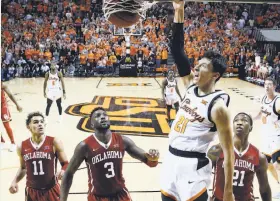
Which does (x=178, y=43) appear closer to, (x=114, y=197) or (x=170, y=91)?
(x=114, y=197)

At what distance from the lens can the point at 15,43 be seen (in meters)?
18.5

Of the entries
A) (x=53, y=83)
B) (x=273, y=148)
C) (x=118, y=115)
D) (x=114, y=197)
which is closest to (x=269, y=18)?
(x=118, y=115)

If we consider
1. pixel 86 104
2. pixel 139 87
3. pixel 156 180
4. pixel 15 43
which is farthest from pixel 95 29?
pixel 156 180

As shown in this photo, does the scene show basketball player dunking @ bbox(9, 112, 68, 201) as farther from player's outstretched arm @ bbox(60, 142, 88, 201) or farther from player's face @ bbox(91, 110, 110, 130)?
player's face @ bbox(91, 110, 110, 130)

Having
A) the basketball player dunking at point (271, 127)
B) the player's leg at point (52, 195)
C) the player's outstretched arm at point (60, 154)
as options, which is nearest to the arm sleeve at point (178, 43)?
the player's outstretched arm at point (60, 154)

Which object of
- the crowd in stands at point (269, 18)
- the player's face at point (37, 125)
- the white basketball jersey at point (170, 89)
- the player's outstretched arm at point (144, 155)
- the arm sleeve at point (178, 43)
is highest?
the crowd in stands at point (269, 18)

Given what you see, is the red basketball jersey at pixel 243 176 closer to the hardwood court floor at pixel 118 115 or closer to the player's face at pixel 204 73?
the player's face at pixel 204 73

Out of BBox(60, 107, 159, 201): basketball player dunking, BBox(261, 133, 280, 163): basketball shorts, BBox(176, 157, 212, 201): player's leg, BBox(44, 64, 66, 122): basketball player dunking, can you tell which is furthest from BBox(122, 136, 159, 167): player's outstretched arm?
BBox(44, 64, 66, 122): basketball player dunking

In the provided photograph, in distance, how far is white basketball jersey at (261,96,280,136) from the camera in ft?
15.9

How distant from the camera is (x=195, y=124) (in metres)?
2.54

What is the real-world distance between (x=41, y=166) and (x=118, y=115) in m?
5.99

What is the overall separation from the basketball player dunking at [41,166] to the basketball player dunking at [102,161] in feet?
1.34

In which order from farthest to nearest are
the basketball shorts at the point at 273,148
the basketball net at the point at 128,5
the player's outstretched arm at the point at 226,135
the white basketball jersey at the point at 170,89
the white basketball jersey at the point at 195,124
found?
1. the white basketball jersey at the point at 170,89
2. the basketball shorts at the point at 273,148
3. the basketball net at the point at 128,5
4. the white basketball jersey at the point at 195,124
5. the player's outstretched arm at the point at 226,135

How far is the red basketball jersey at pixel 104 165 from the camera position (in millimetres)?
2957
